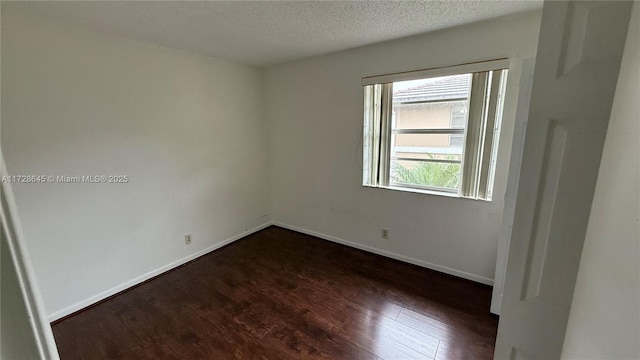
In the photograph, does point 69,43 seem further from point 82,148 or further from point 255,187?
point 255,187

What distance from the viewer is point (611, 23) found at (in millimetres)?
496

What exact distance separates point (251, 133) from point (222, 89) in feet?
2.18

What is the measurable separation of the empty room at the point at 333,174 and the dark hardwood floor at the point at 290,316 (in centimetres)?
2

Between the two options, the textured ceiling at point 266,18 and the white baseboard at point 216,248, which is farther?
the white baseboard at point 216,248

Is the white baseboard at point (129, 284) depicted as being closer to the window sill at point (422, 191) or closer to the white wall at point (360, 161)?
the white wall at point (360, 161)

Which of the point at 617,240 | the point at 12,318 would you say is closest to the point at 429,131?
the point at 617,240

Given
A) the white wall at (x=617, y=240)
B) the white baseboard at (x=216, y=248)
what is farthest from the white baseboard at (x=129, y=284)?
the white wall at (x=617, y=240)

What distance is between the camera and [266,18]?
6.29 feet

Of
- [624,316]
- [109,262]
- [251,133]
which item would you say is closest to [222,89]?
[251,133]

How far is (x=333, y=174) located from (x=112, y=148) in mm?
2210

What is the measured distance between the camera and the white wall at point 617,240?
0.47 m

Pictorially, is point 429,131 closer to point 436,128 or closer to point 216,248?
point 436,128

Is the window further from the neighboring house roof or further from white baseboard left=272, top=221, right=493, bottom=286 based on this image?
white baseboard left=272, top=221, right=493, bottom=286

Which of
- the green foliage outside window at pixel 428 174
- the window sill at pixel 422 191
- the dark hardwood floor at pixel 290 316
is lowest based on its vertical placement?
the dark hardwood floor at pixel 290 316
